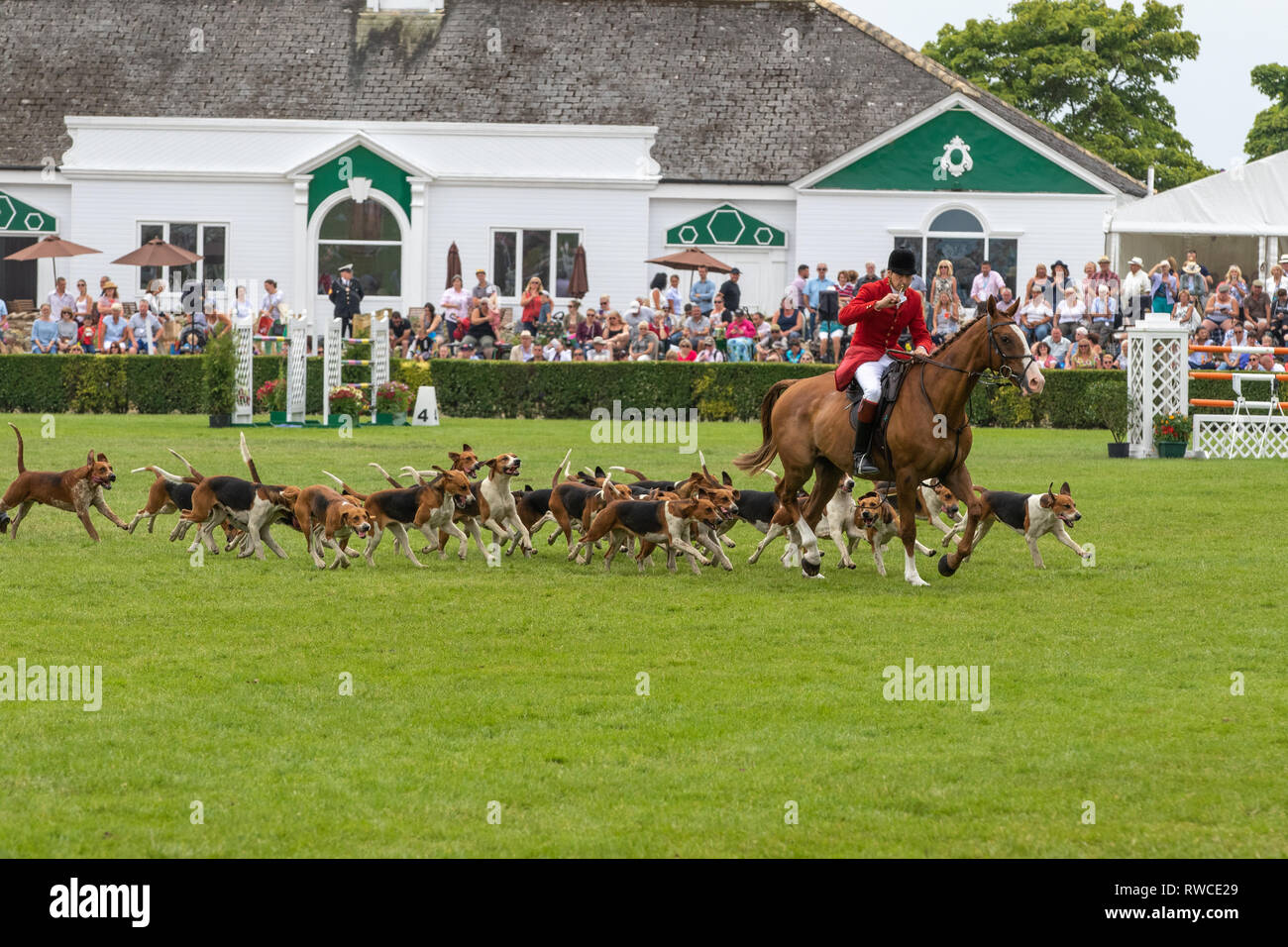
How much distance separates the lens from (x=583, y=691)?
9250 mm

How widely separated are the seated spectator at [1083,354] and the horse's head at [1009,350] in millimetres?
19136

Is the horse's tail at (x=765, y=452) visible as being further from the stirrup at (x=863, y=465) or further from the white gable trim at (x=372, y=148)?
the white gable trim at (x=372, y=148)

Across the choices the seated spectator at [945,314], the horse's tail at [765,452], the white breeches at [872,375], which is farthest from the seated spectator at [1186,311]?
the white breeches at [872,375]

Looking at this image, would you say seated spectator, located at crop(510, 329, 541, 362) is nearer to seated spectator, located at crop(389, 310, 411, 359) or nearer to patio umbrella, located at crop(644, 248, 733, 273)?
seated spectator, located at crop(389, 310, 411, 359)

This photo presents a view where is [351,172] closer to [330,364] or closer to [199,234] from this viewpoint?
[199,234]

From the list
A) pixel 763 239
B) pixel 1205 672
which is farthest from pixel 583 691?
pixel 763 239

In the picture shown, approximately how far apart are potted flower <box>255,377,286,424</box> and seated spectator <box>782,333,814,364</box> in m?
9.33

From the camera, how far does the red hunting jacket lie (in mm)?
13820

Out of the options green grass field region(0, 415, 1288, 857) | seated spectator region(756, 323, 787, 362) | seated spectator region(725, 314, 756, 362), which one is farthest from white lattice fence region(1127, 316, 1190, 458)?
seated spectator region(725, 314, 756, 362)

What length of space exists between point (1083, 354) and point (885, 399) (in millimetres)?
19361

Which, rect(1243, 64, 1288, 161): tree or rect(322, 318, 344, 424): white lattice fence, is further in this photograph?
rect(1243, 64, 1288, 161): tree

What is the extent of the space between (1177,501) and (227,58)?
31367mm

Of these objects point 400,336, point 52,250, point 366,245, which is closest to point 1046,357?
point 400,336

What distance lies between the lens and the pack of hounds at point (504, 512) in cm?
1374
